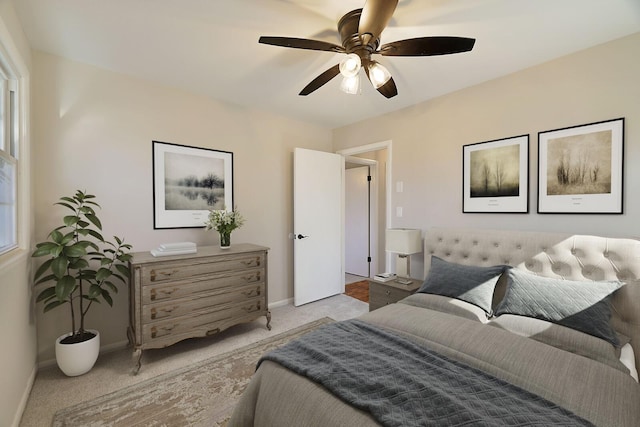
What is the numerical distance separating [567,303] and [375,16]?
2065 mm

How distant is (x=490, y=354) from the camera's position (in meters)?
1.44

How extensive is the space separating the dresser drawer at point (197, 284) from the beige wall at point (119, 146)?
588 millimetres

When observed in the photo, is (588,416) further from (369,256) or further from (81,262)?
(369,256)

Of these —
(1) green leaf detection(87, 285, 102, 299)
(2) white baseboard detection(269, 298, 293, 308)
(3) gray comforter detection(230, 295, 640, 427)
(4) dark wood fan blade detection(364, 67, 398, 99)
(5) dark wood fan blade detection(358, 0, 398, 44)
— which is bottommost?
(2) white baseboard detection(269, 298, 293, 308)

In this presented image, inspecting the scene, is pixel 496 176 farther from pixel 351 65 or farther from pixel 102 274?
pixel 102 274

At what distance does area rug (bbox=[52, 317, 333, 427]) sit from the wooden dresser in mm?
296

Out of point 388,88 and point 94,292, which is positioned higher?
point 388,88

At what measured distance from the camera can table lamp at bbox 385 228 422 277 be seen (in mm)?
2967

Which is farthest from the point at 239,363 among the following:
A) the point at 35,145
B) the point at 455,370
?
the point at 35,145

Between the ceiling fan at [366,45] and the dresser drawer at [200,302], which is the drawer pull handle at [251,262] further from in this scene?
the ceiling fan at [366,45]

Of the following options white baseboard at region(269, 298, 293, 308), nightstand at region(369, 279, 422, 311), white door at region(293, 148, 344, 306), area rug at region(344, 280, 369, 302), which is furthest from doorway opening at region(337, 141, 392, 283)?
nightstand at region(369, 279, 422, 311)

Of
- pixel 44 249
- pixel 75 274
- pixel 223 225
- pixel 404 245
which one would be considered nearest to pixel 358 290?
pixel 404 245

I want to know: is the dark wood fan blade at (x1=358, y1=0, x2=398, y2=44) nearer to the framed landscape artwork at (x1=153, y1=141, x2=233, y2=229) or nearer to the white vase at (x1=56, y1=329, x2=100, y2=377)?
the framed landscape artwork at (x1=153, y1=141, x2=233, y2=229)

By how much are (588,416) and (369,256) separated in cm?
415
